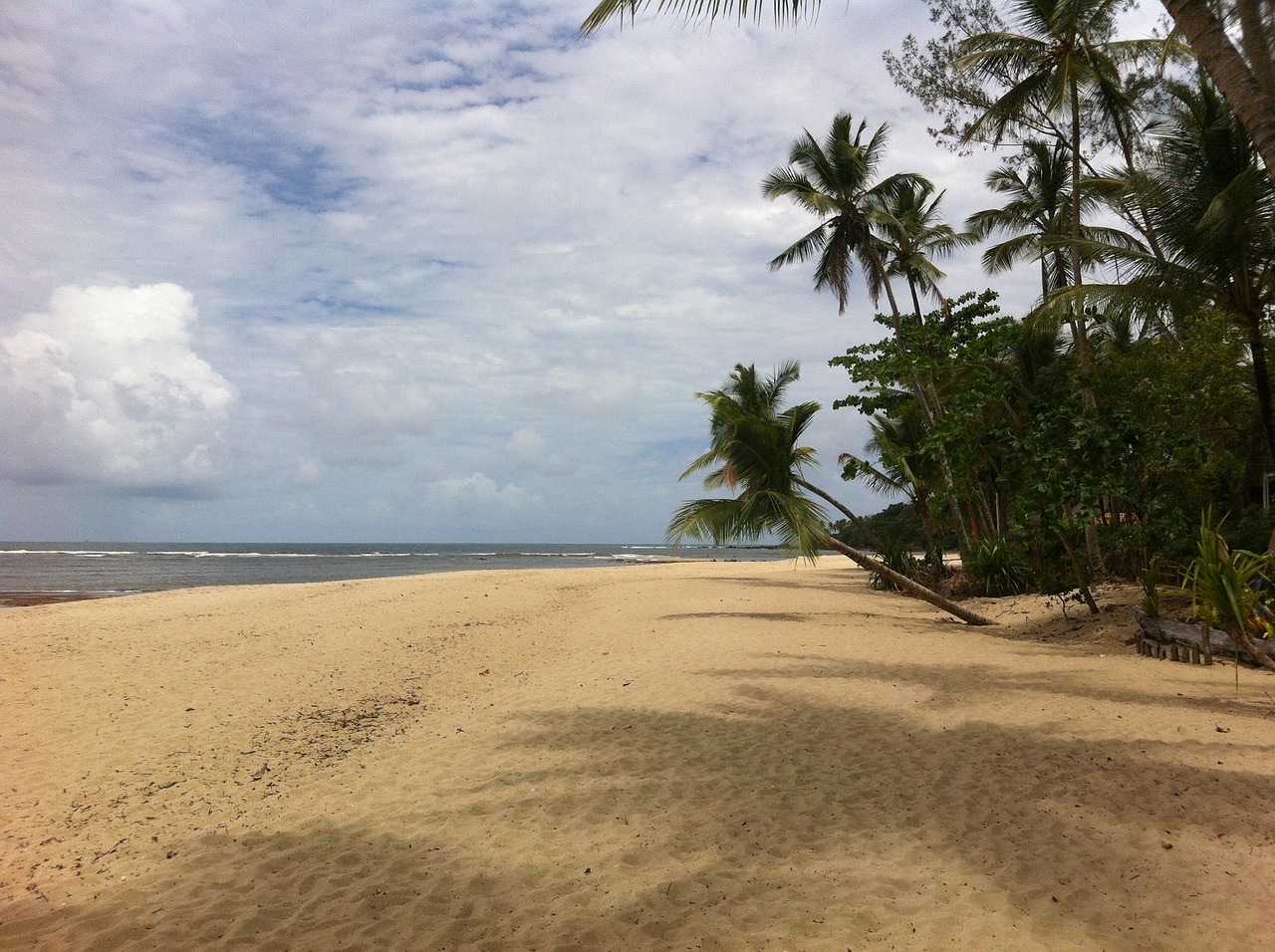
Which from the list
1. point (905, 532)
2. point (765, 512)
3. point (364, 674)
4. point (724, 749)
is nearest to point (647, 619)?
point (765, 512)

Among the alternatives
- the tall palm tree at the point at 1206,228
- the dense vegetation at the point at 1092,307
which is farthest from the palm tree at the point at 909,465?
the tall palm tree at the point at 1206,228

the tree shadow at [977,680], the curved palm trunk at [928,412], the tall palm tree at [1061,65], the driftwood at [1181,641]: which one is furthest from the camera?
the curved palm trunk at [928,412]

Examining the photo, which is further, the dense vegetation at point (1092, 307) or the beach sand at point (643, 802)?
the dense vegetation at point (1092, 307)

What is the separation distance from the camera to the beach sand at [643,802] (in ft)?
10.8

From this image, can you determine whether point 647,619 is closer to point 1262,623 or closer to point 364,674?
point 364,674

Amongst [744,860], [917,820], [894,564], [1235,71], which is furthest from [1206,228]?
[894,564]

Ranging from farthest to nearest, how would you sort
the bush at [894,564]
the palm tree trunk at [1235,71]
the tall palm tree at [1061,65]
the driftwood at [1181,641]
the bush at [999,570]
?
the bush at [894,564], the bush at [999,570], the tall palm tree at [1061,65], the driftwood at [1181,641], the palm tree trunk at [1235,71]

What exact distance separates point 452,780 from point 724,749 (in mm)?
1943

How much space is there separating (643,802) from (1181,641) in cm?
714

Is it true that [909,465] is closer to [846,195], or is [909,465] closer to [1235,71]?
[846,195]

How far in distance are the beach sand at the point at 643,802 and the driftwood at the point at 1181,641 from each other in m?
0.21

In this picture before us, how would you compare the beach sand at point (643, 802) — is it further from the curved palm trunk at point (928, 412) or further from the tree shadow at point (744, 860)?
the curved palm trunk at point (928, 412)

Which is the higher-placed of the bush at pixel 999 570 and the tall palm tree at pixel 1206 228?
the tall palm tree at pixel 1206 228

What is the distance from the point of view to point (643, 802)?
4578 mm
